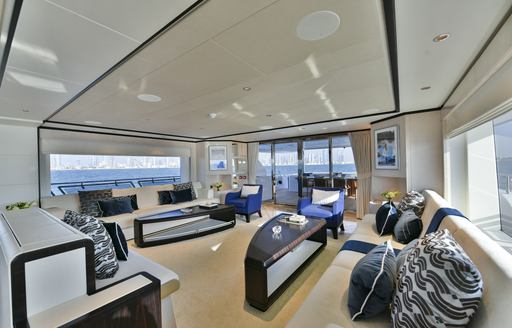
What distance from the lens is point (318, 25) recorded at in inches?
50.4

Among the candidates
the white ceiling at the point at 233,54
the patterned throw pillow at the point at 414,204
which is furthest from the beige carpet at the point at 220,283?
the white ceiling at the point at 233,54

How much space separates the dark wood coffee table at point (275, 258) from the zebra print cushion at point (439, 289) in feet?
3.72

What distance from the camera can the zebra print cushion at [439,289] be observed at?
79 centimetres

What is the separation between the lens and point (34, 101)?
8.47 feet

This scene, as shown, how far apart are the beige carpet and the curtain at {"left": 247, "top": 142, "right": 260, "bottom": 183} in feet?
12.1

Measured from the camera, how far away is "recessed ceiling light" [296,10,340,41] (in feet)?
3.90

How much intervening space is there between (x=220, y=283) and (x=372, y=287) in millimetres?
1771

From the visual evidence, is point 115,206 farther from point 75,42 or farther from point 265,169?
point 265,169

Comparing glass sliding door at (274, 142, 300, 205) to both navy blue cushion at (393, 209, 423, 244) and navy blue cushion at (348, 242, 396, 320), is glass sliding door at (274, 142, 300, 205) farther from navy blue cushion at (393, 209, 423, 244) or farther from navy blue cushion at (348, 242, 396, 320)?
navy blue cushion at (348, 242, 396, 320)

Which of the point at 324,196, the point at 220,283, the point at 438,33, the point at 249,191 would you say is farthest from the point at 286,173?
→ the point at 438,33

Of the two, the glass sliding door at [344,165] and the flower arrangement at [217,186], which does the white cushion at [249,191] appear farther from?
the glass sliding door at [344,165]

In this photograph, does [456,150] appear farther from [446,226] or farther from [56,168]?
[56,168]

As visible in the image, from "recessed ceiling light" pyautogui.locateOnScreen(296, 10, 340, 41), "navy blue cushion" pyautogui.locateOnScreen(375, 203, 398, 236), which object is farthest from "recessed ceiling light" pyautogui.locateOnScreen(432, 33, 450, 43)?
"navy blue cushion" pyautogui.locateOnScreen(375, 203, 398, 236)

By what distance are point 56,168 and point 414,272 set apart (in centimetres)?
595
